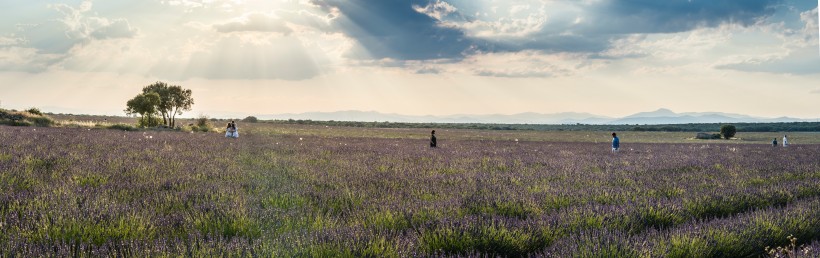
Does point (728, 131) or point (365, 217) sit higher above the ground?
point (365, 217)

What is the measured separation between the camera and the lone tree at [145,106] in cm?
4534

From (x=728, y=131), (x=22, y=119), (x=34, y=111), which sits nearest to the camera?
(x=22, y=119)

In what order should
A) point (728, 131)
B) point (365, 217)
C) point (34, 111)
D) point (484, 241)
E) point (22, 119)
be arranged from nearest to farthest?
point (484, 241)
point (365, 217)
point (22, 119)
point (34, 111)
point (728, 131)

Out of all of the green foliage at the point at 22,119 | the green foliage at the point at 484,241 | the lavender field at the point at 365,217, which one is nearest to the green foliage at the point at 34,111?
the green foliage at the point at 22,119

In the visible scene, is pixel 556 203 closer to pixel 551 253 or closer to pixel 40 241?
pixel 551 253

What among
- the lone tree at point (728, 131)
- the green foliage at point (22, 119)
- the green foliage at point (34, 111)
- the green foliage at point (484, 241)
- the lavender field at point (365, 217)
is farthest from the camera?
the lone tree at point (728, 131)

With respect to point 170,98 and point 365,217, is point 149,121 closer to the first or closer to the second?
point 170,98

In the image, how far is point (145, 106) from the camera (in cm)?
4556

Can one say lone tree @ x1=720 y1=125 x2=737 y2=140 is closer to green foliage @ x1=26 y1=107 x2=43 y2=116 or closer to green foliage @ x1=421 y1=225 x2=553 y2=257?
green foliage @ x1=421 y1=225 x2=553 y2=257

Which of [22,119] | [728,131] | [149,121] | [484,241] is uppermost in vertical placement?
[22,119]

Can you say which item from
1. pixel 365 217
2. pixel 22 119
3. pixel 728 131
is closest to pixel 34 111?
pixel 22 119

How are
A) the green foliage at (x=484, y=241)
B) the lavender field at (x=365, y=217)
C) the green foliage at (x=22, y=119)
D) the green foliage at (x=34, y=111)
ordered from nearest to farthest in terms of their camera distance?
the lavender field at (x=365, y=217) → the green foliage at (x=484, y=241) → the green foliage at (x=22, y=119) → the green foliage at (x=34, y=111)

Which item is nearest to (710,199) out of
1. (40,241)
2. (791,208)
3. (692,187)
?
(791,208)

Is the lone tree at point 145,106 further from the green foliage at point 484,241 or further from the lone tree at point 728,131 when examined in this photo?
the lone tree at point 728,131
